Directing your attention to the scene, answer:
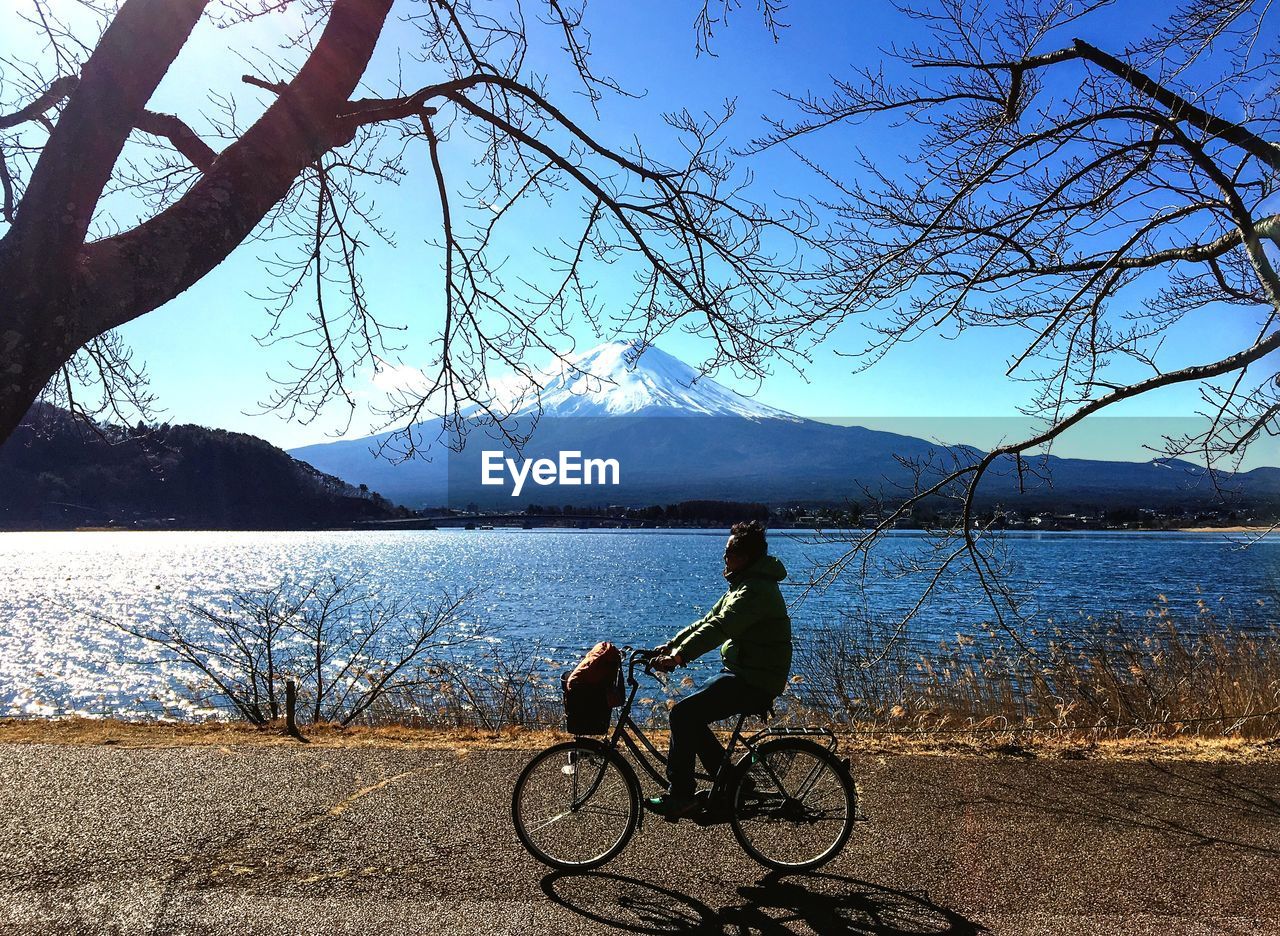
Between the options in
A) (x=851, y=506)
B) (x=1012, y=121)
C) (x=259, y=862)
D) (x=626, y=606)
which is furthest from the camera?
(x=626, y=606)

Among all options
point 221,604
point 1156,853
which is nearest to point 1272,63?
point 1156,853

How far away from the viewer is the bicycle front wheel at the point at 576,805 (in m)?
4.93

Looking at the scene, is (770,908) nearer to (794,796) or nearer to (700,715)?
(794,796)

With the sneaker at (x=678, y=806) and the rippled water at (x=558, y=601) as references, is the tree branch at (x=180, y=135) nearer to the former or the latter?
the sneaker at (x=678, y=806)

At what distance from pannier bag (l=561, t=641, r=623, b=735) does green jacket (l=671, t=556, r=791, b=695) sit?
1.26 ft

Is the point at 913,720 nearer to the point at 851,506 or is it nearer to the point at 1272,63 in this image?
the point at 851,506

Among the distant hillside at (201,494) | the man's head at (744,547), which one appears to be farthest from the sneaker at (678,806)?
the distant hillside at (201,494)

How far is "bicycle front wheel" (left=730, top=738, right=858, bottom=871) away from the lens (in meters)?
4.93

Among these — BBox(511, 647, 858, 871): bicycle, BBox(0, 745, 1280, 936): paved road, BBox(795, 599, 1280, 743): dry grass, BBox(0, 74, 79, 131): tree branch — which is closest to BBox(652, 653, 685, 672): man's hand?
BBox(511, 647, 858, 871): bicycle

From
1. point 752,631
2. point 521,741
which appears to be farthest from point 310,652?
point 752,631

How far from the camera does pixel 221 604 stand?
48469 mm

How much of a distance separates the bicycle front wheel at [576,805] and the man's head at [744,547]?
126 cm

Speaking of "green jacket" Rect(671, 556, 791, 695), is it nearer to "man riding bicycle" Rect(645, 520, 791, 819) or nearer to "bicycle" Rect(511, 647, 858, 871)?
"man riding bicycle" Rect(645, 520, 791, 819)

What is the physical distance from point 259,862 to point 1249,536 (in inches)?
324
